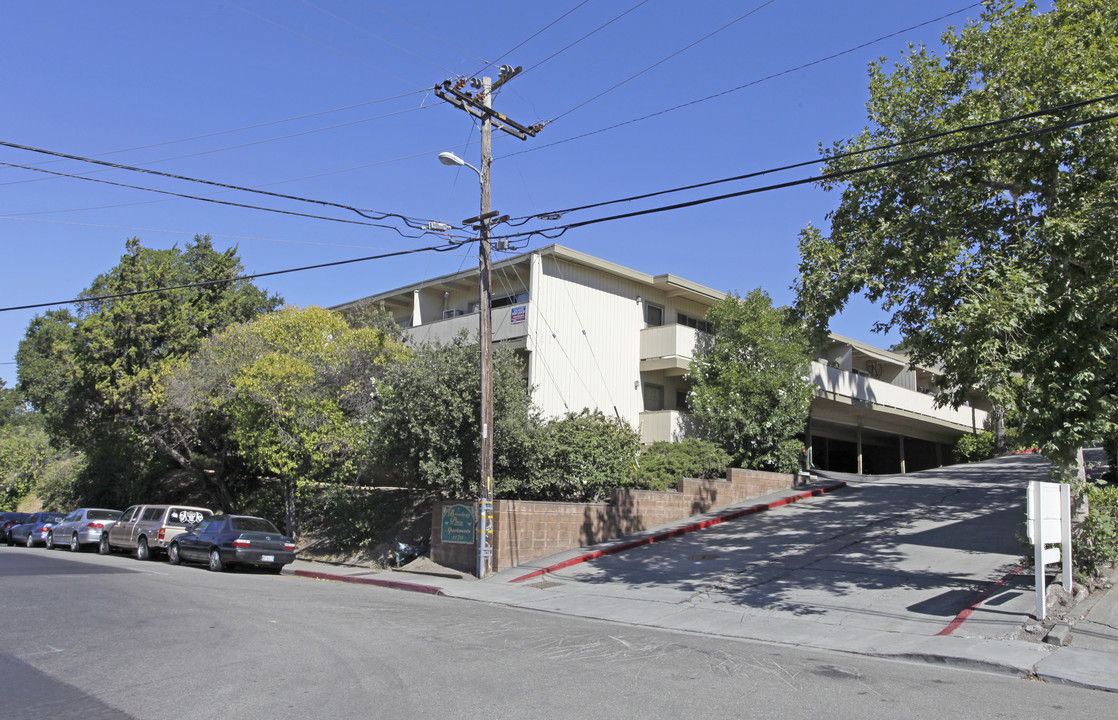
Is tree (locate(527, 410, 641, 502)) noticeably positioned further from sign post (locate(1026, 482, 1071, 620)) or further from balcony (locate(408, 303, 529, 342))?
sign post (locate(1026, 482, 1071, 620))

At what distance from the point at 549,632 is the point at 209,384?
17408 millimetres

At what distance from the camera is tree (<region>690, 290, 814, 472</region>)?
24078 mm

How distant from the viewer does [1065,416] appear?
11.0 m

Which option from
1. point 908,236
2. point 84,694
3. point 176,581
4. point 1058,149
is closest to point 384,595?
point 176,581

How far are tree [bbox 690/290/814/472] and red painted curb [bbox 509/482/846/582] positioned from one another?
1635 mm

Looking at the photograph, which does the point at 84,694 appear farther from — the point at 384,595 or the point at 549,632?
the point at 384,595

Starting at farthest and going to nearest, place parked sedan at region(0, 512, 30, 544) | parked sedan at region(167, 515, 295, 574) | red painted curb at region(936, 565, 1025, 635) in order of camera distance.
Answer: parked sedan at region(0, 512, 30, 544) < parked sedan at region(167, 515, 295, 574) < red painted curb at region(936, 565, 1025, 635)

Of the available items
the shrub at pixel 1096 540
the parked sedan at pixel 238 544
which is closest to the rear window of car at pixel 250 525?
the parked sedan at pixel 238 544

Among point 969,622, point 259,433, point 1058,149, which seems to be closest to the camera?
point 969,622

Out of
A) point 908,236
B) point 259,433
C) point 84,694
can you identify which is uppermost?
point 908,236

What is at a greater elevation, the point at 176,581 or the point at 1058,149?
the point at 1058,149

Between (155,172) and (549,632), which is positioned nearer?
(549,632)

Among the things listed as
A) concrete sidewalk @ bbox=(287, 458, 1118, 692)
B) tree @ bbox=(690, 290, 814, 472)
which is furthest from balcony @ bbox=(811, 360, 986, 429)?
concrete sidewalk @ bbox=(287, 458, 1118, 692)

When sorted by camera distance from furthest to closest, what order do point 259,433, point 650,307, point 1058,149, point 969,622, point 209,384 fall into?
point 650,307
point 209,384
point 259,433
point 1058,149
point 969,622
